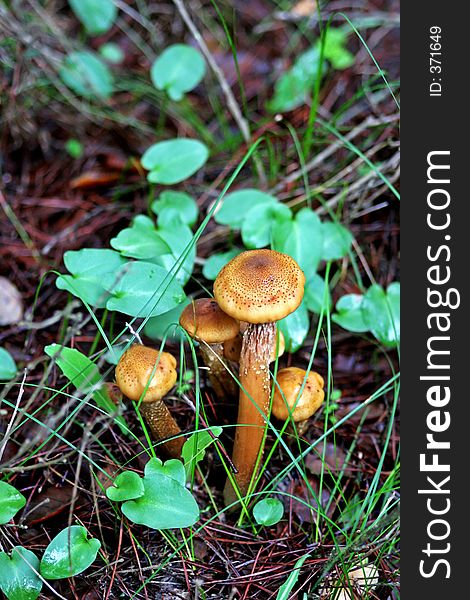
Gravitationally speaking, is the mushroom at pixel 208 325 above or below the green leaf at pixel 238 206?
below

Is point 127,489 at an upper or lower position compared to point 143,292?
lower

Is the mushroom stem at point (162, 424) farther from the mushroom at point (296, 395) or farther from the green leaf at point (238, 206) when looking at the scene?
the green leaf at point (238, 206)

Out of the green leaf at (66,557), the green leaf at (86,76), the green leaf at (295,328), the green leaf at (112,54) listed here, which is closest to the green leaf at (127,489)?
the green leaf at (66,557)

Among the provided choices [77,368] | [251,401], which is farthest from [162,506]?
[77,368]

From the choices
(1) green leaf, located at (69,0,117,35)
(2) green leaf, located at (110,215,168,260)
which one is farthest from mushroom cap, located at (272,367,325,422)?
(1) green leaf, located at (69,0,117,35)

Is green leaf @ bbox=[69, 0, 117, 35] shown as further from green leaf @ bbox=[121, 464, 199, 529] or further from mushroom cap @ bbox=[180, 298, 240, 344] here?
green leaf @ bbox=[121, 464, 199, 529]

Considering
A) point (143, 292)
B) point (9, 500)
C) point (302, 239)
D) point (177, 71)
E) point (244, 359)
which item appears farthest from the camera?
point (177, 71)

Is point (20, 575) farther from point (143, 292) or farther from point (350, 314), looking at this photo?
point (350, 314)
